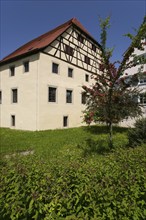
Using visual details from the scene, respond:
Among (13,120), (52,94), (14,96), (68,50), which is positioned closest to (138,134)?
(52,94)

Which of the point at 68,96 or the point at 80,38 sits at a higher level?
the point at 80,38

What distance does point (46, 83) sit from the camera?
48.6ft

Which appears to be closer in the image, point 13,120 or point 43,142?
point 43,142

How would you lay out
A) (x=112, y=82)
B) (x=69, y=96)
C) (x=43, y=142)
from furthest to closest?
(x=69, y=96), (x=43, y=142), (x=112, y=82)

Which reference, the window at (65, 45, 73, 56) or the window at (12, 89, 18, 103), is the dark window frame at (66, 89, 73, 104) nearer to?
the window at (65, 45, 73, 56)

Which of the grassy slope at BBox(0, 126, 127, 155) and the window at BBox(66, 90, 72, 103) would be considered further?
the window at BBox(66, 90, 72, 103)

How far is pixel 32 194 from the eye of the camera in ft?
6.89

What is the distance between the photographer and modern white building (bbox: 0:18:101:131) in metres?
14.4

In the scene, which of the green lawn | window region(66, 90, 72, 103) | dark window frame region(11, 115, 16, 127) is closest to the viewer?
the green lawn

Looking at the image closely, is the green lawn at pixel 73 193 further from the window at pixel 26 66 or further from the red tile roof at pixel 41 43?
the window at pixel 26 66

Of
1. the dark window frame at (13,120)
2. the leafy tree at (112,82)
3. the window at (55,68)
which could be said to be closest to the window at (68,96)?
the window at (55,68)

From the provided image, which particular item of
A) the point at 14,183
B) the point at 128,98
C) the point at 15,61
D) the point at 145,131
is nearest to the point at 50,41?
the point at 15,61

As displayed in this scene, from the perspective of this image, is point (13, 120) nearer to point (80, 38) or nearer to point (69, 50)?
point (69, 50)

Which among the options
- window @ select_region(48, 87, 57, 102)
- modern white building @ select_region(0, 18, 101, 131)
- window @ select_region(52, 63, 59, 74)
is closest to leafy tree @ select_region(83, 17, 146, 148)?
modern white building @ select_region(0, 18, 101, 131)
